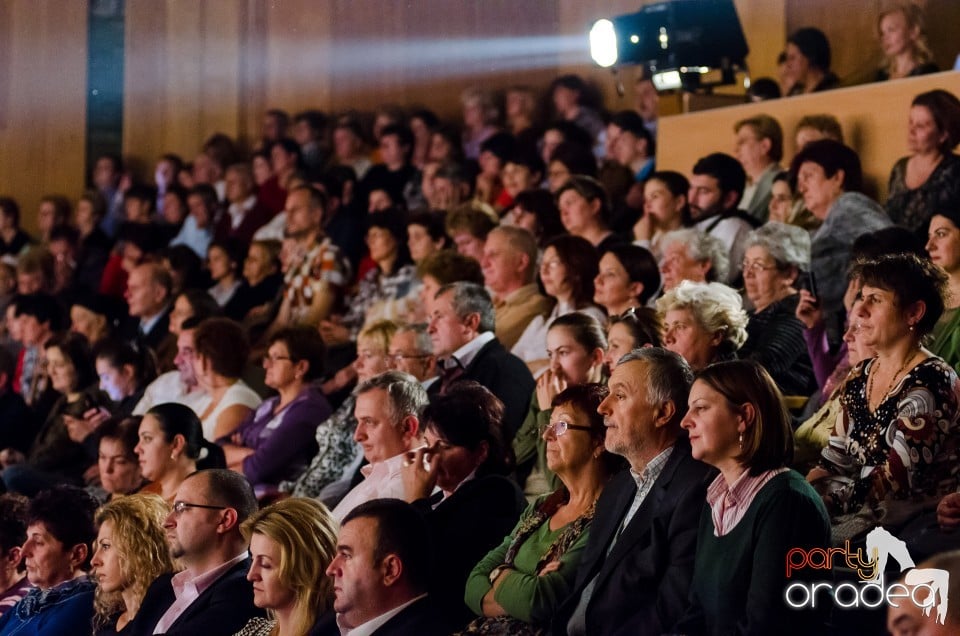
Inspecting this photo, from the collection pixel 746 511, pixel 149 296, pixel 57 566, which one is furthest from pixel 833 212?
pixel 149 296

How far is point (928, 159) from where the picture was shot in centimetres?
445

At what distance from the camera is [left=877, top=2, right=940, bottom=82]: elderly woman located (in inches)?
211

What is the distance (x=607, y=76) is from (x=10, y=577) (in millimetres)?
4610

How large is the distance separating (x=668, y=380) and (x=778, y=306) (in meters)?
1.14

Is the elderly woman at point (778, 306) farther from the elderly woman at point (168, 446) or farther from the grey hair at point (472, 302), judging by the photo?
the elderly woman at point (168, 446)

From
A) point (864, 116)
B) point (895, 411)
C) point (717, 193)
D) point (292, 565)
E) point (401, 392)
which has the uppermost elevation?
point (864, 116)

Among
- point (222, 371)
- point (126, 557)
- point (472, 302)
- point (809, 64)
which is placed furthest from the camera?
point (809, 64)

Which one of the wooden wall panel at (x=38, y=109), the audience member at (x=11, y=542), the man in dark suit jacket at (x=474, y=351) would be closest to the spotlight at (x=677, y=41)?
the man in dark suit jacket at (x=474, y=351)

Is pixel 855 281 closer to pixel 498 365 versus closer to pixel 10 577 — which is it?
pixel 498 365

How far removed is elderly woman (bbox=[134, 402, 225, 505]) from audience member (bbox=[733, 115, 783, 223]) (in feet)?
6.87

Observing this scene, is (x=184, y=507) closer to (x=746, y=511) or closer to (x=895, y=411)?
(x=746, y=511)

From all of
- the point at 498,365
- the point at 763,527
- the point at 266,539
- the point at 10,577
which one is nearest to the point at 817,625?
the point at 763,527

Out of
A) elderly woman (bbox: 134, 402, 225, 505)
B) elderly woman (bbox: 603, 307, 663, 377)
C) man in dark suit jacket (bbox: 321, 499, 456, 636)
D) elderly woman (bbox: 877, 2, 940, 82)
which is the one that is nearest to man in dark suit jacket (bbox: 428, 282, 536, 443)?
elderly woman (bbox: 603, 307, 663, 377)

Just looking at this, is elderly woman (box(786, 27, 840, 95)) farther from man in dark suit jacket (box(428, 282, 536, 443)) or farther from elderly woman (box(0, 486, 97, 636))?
elderly woman (box(0, 486, 97, 636))
